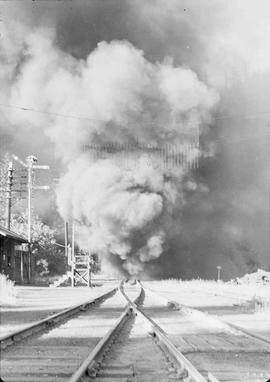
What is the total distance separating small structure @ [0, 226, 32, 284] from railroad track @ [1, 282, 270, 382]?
61.0 ft

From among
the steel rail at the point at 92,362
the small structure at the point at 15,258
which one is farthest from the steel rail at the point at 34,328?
the small structure at the point at 15,258

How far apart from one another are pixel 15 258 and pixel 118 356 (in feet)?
92.7

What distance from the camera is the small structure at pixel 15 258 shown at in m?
30.2

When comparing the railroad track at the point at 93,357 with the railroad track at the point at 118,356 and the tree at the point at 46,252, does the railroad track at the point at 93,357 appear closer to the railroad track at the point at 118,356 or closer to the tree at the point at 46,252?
the railroad track at the point at 118,356

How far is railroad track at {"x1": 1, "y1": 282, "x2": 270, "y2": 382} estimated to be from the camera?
5.40m

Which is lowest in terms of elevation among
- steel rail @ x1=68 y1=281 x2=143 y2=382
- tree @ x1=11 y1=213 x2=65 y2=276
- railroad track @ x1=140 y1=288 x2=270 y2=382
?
railroad track @ x1=140 y1=288 x2=270 y2=382

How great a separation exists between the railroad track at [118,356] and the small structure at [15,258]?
18598 mm

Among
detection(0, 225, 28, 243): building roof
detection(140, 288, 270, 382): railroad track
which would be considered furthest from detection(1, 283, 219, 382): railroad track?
detection(0, 225, 28, 243): building roof

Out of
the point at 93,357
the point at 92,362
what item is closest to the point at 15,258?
the point at 93,357

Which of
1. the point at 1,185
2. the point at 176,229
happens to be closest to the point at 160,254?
the point at 176,229

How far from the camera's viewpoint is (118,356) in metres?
6.99

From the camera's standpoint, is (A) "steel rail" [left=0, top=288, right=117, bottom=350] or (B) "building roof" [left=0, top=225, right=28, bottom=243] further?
(B) "building roof" [left=0, top=225, right=28, bottom=243]

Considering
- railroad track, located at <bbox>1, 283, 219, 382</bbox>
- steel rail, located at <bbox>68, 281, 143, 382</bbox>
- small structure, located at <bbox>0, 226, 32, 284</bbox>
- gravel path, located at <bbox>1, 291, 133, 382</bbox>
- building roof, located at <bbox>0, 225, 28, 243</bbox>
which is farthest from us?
small structure, located at <bbox>0, 226, 32, 284</bbox>

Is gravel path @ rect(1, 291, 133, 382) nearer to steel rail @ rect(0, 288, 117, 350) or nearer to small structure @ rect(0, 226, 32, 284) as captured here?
steel rail @ rect(0, 288, 117, 350)
